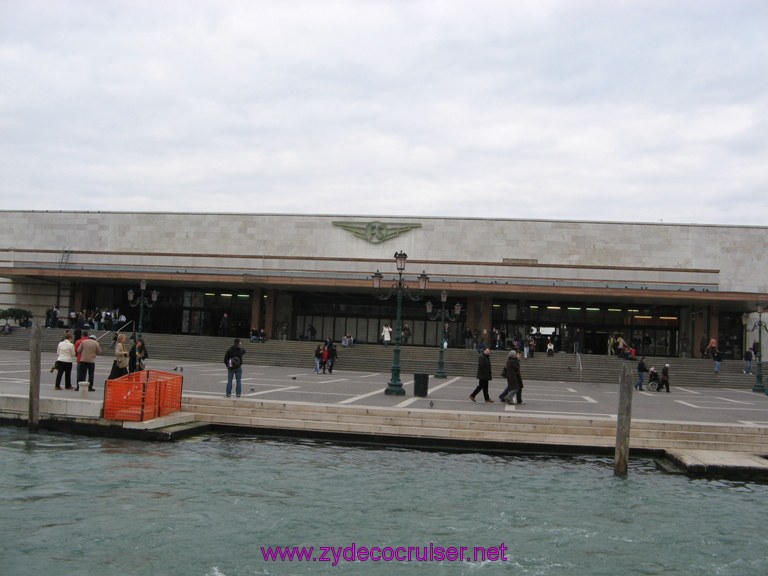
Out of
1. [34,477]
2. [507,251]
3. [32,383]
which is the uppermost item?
[507,251]

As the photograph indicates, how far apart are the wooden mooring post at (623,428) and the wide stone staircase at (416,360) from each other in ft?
64.2

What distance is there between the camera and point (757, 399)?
2597 cm

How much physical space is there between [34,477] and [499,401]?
1238 centimetres

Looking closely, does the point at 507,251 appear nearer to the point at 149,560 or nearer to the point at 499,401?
the point at 499,401

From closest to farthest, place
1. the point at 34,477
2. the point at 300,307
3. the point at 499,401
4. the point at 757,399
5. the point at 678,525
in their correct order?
the point at 678,525, the point at 34,477, the point at 499,401, the point at 757,399, the point at 300,307

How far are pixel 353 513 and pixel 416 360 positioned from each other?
26741 mm

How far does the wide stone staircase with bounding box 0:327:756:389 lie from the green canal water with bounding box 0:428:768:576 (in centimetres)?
Answer: 1991

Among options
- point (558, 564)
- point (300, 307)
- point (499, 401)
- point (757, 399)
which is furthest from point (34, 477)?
point (300, 307)

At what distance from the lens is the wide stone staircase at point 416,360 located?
112 feet

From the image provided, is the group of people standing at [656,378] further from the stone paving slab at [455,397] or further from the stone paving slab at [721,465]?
the stone paving slab at [721,465]

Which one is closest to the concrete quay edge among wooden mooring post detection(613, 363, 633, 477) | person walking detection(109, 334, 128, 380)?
person walking detection(109, 334, 128, 380)

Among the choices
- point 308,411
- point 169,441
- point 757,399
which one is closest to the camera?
point 169,441

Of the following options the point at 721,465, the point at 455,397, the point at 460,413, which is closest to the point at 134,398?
the point at 460,413

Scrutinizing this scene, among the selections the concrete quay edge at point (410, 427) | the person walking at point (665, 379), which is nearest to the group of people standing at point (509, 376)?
the concrete quay edge at point (410, 427)
